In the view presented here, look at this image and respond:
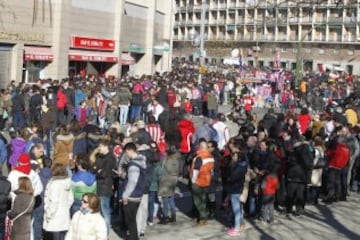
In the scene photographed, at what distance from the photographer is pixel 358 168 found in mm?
17094

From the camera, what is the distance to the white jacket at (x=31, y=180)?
32.5 ft

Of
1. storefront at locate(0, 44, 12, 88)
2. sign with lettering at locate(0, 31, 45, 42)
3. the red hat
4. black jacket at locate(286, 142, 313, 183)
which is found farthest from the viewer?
storefront at locate(0, 44, 12, 88)

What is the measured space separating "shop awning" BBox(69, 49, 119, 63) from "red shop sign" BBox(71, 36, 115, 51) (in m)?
0.32

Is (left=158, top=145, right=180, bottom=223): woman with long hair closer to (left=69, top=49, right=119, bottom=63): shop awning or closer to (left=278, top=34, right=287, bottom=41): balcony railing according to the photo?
(left=69, top=49, right=119, bottom=63): shop awning

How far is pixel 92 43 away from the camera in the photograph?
3881cm

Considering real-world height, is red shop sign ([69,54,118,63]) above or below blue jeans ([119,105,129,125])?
above

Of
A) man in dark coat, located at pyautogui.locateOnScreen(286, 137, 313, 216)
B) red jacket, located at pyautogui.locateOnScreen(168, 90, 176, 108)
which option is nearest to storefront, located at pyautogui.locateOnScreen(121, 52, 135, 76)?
red jacket, located at pyautogui.locateOnScreen(168, 90, 176, 108)

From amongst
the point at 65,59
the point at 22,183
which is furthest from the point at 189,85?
the point at 22,183

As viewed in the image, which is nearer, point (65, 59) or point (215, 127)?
point (215, 127)

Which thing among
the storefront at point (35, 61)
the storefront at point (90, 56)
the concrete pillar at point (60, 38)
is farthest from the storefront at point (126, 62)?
the storefront at point (35, 61)

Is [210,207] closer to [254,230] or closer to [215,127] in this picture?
[254,230]

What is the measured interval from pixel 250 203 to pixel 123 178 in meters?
3.14

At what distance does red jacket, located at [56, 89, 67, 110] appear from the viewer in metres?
22.1

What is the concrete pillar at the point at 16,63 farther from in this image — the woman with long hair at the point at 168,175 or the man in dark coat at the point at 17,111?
the woman with long hair at the point at 168,175
